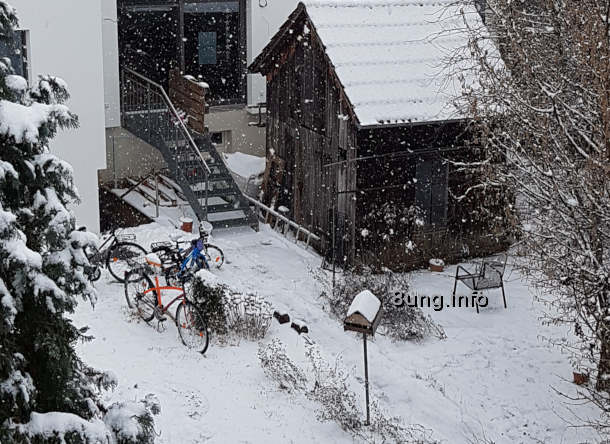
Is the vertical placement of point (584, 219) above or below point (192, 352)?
above

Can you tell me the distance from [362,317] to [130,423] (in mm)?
4426

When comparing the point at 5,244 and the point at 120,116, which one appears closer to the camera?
the point at 5,244

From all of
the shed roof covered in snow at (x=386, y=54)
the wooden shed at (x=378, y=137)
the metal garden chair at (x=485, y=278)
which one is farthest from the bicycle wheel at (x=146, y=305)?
the metal garden chair at (x=485, y=278)

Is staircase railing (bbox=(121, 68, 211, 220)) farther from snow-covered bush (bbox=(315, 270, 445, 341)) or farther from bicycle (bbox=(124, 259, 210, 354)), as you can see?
bicycle (bbox=(124, 259, 210, 354))

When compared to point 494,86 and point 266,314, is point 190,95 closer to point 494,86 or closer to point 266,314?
point 266,314

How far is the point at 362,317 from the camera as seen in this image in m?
10.3

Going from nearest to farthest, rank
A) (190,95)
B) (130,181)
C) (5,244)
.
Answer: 1. (5,244)
2. (190,95)
3. (130,181)

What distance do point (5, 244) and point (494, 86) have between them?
805 centimetres

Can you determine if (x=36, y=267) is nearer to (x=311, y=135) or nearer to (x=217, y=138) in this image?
(x=311, y=135)

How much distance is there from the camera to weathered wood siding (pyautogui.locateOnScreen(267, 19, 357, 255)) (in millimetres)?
15984

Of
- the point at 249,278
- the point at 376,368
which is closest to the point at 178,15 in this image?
the point at 249,278

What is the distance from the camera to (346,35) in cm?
1633

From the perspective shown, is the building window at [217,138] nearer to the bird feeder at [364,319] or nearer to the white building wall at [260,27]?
the white building wall at [260,27]

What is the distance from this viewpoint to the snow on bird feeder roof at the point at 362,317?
1028 centimetres
